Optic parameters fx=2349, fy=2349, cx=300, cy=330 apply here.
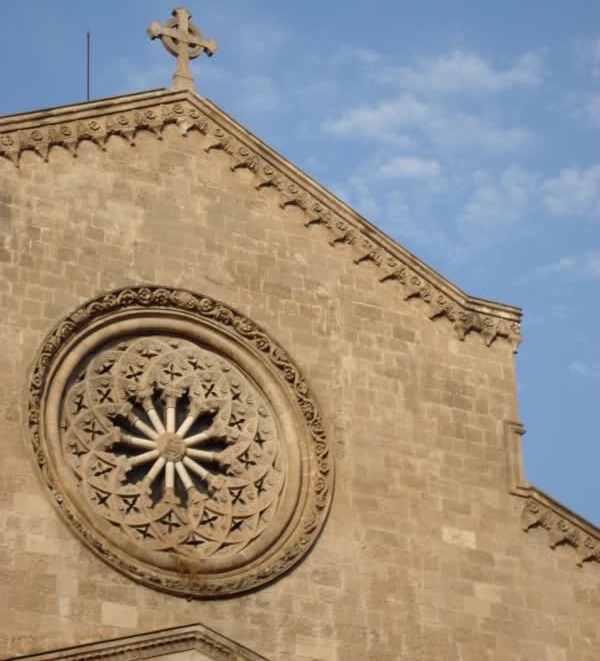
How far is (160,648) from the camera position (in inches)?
1113

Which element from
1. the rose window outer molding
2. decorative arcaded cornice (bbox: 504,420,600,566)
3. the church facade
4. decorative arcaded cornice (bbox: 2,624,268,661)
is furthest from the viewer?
decorative arcaded cornice (bbox: 504,420,600,566)

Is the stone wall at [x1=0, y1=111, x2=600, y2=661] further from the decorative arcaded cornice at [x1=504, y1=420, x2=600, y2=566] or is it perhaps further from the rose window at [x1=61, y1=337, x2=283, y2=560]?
the rose window at [x1=61, y1=337, x2=283, y2=560]

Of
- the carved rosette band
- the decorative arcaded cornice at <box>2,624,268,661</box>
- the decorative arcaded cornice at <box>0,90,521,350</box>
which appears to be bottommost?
the decorative arcaded cornice at <box>2,624,268,661</box>

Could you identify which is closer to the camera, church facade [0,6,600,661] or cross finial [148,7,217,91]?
church facade [0,6,600,661]

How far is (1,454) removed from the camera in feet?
95.9

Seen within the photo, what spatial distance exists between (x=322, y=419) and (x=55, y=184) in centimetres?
481

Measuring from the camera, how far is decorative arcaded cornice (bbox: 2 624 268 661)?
27922 mm

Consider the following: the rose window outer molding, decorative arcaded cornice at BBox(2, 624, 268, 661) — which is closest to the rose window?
the rose window outer molding

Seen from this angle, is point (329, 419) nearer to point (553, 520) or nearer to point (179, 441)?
point (179, 441)

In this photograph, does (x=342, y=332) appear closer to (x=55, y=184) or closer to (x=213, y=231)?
(x=213, y=231)

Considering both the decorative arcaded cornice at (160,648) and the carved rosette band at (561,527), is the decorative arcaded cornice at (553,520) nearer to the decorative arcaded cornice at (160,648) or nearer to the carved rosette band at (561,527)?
the carved rosette band at (561,527)

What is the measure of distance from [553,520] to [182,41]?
8724 millimetres

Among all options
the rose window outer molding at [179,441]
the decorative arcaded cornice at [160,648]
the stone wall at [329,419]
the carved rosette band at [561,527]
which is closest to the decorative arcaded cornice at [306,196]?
the stone wall at [329,419]

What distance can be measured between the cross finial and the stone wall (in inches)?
47.2
